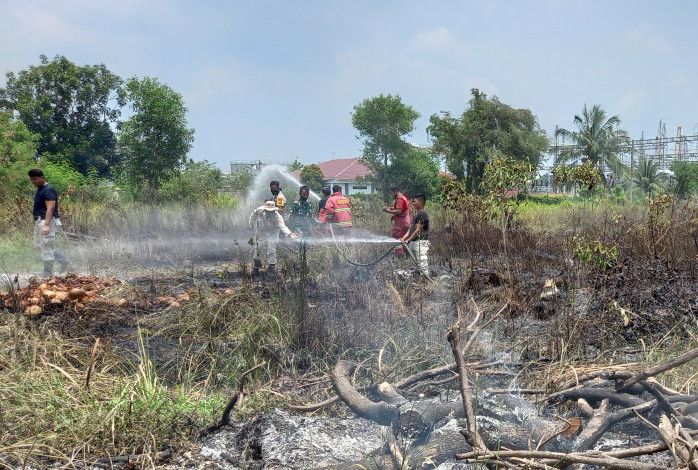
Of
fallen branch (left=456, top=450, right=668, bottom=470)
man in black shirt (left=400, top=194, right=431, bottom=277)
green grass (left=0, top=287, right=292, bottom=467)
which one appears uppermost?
man in black shirt (left=400, top=194, right=431, bottom=277)

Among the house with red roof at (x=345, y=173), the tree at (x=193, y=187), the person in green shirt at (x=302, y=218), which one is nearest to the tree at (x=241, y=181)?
the tree at (x=193, y=187)

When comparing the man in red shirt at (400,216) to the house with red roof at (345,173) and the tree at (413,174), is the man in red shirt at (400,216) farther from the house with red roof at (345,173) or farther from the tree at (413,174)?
the house with red roof at (345,173)

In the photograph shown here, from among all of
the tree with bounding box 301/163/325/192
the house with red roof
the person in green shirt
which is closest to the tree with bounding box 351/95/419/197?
the tree with bounding box 301/163/325/192

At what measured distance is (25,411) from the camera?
3.60 metres

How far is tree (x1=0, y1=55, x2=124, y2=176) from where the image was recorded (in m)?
37.2

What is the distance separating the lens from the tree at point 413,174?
38.0 m

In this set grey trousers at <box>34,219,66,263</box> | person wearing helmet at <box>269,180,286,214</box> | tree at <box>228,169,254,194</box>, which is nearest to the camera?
grey trousers at <box>34,219,66,263</box>

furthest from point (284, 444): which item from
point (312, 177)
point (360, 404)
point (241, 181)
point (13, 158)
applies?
point (312, 177)

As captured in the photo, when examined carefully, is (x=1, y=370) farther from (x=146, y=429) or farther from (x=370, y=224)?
(x=370, y=224)

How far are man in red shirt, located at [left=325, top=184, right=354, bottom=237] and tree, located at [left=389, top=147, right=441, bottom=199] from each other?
2616 centimetres

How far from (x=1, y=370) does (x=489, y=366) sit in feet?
10.6

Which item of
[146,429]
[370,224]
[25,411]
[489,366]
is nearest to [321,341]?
[489,366]

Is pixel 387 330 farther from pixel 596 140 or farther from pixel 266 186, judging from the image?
pixel 596 140

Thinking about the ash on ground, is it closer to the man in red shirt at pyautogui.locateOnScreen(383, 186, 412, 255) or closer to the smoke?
the man in red shirt at pyautogui.locateOnScreen(383, 186, 412, 255)
